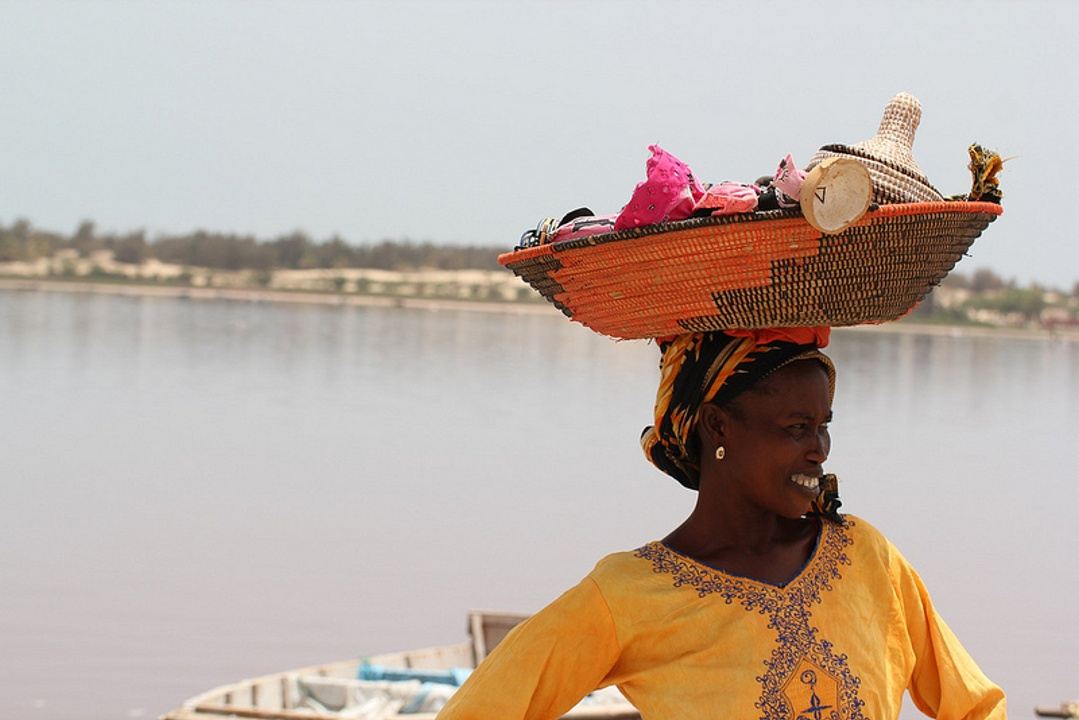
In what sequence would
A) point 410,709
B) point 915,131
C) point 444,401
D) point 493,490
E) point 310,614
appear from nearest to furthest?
point 915,131 → point 410,709 → point 310,614 → point 493,490 → point 444,401

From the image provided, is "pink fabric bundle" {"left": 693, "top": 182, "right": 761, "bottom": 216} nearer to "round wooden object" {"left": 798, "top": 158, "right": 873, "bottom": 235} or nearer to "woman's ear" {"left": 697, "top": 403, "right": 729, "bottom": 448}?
"round wooden object" {"left": 798, "top": 158, "right": 873, "bottom": 235}

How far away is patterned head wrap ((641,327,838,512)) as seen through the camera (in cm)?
187

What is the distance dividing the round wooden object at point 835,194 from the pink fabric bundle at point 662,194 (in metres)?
0.16

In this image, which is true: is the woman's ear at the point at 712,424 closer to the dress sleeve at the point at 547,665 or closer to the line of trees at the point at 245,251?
the dress sleeve at the point at 547,665

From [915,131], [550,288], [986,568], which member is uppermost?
[915,131]

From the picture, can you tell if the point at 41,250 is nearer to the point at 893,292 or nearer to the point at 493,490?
the point at 493,490

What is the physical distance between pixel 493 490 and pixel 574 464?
1.95 meters

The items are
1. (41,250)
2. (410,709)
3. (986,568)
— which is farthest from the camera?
(41,250)

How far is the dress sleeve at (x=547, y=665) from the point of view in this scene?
1.72 meters

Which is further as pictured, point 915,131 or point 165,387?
point 165,387

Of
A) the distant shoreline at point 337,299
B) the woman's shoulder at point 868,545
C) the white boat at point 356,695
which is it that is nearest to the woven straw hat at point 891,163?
the woman's shoulder at point 868,545

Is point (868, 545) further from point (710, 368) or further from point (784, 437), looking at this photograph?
point (710, 368)

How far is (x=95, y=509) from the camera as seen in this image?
1158 centimetres

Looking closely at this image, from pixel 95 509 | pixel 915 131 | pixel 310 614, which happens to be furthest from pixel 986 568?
pixel 915 131
